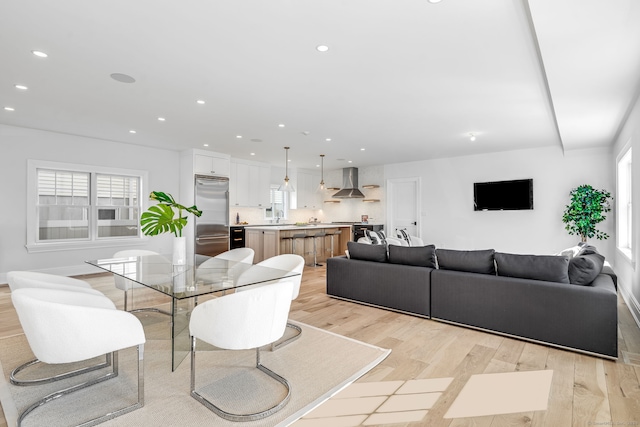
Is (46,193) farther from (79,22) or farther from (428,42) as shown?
(428,42)

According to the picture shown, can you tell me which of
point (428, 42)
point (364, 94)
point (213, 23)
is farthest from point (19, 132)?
point (428, 42)

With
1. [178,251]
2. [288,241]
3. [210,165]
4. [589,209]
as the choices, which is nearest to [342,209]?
[288,241]

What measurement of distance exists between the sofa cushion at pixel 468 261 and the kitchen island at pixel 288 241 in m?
3.63

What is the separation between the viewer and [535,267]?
2992mm

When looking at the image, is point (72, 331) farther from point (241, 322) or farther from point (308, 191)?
point (308, 191)

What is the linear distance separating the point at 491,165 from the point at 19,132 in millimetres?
8908

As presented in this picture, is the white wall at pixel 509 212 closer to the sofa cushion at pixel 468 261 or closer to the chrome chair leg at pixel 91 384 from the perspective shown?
the sofa cushion at pixel 468 261

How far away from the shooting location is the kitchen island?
663 centimetres

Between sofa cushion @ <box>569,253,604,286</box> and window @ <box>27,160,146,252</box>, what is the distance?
706cm

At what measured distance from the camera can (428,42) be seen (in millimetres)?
2719

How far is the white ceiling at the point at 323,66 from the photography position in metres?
2.29

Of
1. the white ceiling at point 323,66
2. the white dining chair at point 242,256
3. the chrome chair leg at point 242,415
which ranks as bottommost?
the chrome chair leg at point 242,415

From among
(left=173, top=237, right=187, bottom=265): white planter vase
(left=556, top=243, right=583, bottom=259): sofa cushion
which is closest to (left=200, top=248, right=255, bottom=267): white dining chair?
(left=173, top=237, right=187, bottom=265): white planter vase

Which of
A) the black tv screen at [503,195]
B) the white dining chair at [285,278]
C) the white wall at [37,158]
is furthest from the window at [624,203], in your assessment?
Result: the white wall at [37,158]
